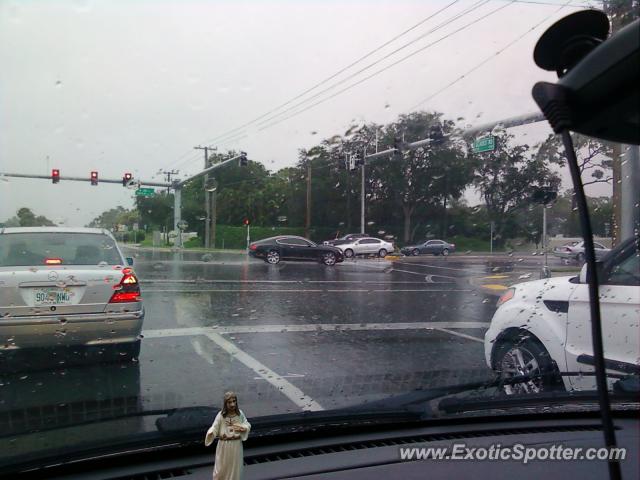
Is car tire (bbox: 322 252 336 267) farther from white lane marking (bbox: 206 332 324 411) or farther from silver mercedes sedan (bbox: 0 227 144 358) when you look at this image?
silver mercedes sedan (bbox: 0 227 144 358)

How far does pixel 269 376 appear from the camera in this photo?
20.1ft

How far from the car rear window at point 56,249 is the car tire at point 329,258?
12139 mm

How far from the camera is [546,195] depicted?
5.40m

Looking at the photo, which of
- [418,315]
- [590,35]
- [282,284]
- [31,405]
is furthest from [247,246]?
[590,35]

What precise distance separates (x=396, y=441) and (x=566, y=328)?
6.77ft

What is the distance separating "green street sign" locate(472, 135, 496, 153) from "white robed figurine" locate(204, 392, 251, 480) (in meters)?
8.17

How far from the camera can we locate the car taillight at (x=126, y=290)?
6.48 m

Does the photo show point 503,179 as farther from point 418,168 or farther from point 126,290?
point 126,290

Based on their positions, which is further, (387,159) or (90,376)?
(387,159)

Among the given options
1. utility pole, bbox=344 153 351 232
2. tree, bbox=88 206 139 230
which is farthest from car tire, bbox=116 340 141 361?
utility pole, bbox=344 153 351 232

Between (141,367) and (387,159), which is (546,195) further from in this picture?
(387,159)

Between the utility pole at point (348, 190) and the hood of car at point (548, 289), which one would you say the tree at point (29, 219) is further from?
the utility pole at point (348, 190)

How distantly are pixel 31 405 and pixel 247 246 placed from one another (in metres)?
13.6
